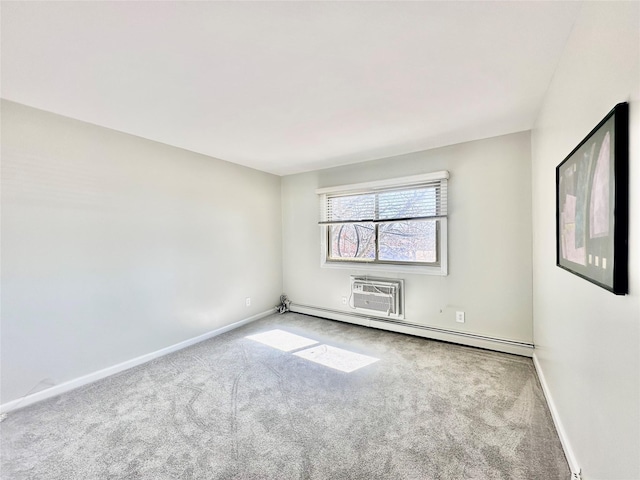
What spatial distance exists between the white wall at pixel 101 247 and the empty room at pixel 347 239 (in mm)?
17

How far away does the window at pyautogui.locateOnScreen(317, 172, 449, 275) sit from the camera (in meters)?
3.13

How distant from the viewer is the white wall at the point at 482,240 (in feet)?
8.75

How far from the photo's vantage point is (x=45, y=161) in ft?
6.95

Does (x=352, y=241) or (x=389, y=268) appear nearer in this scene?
(x=389, y=268)

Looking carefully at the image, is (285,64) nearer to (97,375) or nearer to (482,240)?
(482,240)

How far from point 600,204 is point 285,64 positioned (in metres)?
1.65

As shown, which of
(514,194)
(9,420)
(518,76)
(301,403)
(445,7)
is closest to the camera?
(445,7)

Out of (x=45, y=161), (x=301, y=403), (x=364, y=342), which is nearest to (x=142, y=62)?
(x=45, y=161)

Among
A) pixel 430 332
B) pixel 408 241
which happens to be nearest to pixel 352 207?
pixel 408 241

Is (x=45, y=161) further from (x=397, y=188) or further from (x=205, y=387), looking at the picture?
(x=397, y=188)

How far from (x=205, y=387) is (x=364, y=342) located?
1.73 m

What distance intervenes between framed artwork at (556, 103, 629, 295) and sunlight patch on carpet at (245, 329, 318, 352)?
249 cm

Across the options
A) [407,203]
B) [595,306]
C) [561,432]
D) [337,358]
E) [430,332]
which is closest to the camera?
[595,306]

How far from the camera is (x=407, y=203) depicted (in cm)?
331
